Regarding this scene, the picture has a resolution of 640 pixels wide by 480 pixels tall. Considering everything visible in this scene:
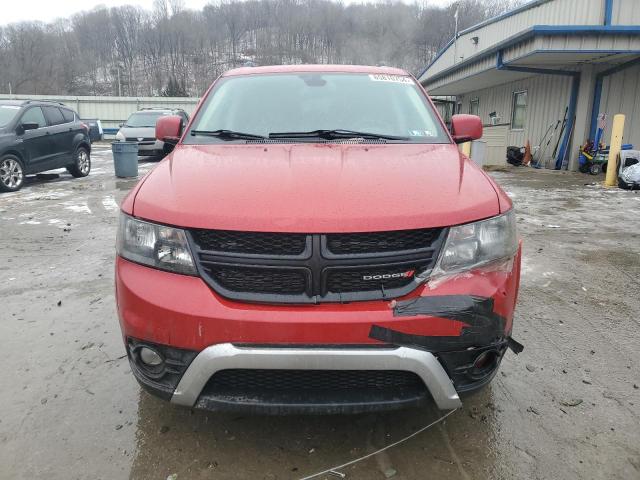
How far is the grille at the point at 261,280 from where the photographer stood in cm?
180

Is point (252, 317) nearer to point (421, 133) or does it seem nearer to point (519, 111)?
point (421, 133)

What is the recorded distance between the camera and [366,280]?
1822 mm

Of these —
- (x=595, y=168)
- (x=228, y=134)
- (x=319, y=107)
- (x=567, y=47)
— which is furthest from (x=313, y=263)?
(x=595, y=168)

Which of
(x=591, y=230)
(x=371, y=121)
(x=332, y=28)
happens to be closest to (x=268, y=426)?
(x=371, y=121)

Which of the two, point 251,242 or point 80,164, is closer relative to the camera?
point 251,242

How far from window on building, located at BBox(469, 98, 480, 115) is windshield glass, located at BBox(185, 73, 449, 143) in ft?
62.5

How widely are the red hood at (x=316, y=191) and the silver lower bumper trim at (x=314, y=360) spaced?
44cm

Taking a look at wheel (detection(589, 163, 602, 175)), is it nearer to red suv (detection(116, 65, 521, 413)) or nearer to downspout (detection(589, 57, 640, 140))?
downspout (detection(589, 57, 640, 140))

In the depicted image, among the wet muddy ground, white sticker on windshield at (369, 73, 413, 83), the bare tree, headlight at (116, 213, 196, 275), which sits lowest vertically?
the wet muddy ground

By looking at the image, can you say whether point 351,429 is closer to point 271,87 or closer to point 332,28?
point 271,87

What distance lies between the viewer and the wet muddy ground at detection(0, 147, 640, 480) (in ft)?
6.60

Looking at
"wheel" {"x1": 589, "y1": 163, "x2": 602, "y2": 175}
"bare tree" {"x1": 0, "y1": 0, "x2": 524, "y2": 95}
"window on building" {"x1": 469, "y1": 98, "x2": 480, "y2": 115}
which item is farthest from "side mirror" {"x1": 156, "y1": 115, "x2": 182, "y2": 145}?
"bare tree" {"x1": 0, "y1": 0, "x2": 524, "y2": 95}

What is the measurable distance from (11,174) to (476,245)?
32.7 ft

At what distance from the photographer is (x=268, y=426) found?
224cm
